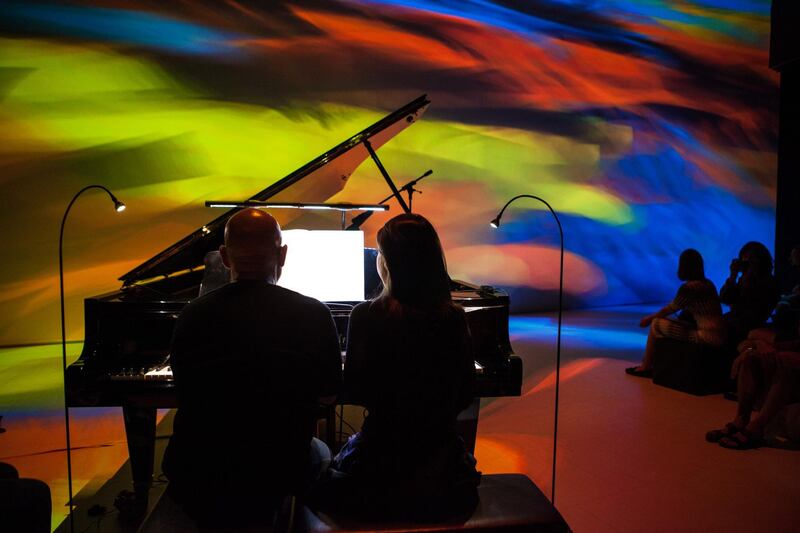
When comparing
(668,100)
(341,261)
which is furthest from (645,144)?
(341,261)

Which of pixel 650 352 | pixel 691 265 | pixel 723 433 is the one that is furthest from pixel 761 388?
pixel 650 352

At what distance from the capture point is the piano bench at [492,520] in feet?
5.16

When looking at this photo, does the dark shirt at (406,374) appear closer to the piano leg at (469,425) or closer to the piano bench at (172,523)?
the piano bench at (172,523)

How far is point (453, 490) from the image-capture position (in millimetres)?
1631

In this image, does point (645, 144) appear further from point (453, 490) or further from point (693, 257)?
point (453, 490)

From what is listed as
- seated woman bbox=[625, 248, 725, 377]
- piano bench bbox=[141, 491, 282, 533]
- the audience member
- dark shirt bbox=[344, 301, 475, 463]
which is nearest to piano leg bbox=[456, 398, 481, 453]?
dark shirt bbox=[344, 301, 475, 463]

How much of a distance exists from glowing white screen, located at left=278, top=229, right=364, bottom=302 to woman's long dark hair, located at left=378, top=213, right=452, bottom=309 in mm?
1062

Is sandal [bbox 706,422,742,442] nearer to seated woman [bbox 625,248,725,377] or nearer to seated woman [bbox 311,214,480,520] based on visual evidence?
seated woman [bbox 625,248,725,377]

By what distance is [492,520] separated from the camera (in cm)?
161

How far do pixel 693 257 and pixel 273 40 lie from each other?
499 cm

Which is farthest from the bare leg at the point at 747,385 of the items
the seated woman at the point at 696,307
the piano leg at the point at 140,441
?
the piano leg at the point at 140,441

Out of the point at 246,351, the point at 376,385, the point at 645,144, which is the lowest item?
the point at 376,385

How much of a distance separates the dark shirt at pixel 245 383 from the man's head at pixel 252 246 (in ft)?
0.20

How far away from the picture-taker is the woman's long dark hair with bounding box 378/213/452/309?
5.39 ft
